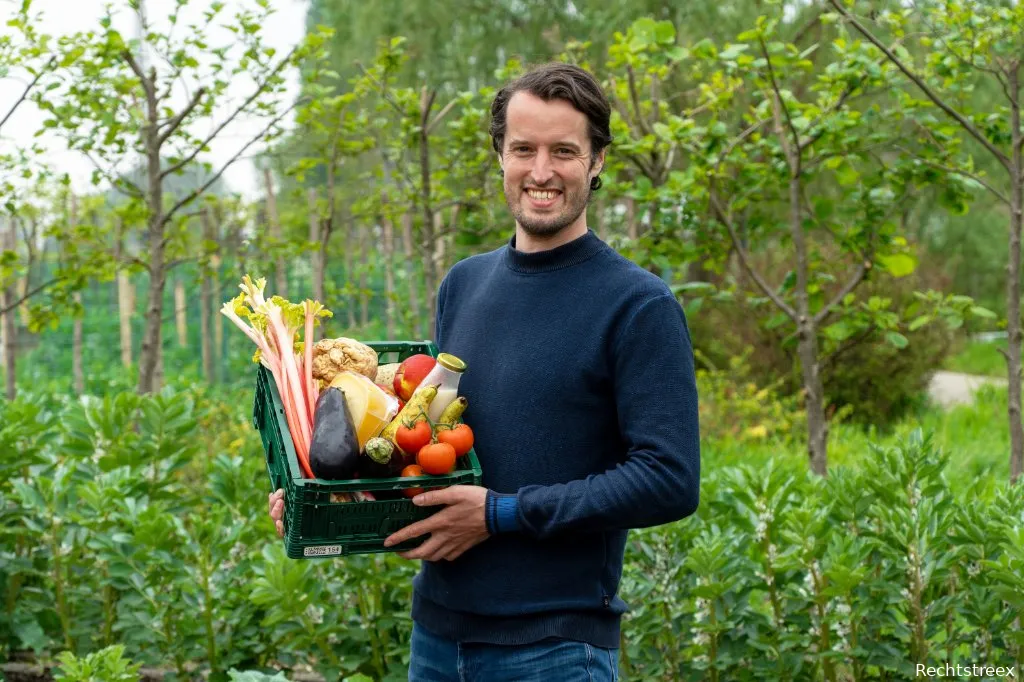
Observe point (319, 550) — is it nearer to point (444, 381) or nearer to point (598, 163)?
point (444, 381)

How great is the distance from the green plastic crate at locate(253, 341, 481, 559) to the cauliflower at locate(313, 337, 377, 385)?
108 millimetres

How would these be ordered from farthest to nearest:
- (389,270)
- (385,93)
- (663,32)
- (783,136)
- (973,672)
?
(389,270)
(385,93)
(783,136)
(663,32)
(973,672)

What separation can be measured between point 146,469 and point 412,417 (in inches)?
88.4

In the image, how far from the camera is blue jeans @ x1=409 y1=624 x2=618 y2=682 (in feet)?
6.68

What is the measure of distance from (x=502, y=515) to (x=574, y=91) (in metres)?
0.83

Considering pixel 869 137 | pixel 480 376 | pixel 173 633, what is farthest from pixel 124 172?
pixel 480 376

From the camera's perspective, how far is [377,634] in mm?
3385

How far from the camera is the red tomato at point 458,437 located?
195cm

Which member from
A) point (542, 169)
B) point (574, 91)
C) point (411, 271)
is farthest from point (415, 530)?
point (411, 271)

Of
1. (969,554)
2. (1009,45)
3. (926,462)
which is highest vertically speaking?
(1009,45)

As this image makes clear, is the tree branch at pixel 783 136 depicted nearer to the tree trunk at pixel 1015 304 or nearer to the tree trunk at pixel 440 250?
the tree trunk at pixel 1015 304

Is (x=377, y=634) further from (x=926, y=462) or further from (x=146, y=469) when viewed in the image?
(x=926, y=462)

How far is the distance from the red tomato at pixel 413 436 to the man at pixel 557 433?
97mm

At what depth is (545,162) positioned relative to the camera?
205 cm
